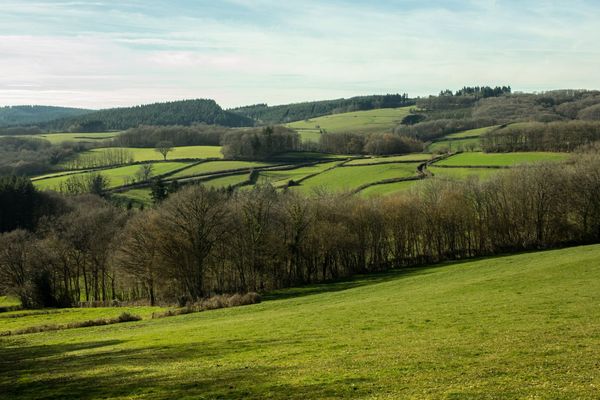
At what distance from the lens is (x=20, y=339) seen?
37.6m

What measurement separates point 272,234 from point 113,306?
68.3ft

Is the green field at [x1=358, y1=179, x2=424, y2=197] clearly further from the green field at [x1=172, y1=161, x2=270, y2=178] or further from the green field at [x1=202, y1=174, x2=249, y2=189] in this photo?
the green field at [x1=172, y1=161, x2=270, y2=178]

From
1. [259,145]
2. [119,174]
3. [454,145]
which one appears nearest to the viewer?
[119,174]

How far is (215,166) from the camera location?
142 meters

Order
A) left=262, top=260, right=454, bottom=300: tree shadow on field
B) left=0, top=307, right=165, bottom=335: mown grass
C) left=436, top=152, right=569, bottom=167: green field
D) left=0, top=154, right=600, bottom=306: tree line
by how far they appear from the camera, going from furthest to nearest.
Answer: left=436, top=152, right=569, bottom=167: green field < left=0, top=154, right=600, bottom=306: tree line < left=262, top=260, right=454, bottom=300: tree shadow on field < left=0, top=307, right=165, bottom=335: mown grass

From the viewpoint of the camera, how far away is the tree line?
201 ft

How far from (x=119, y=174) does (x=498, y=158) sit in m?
97.8

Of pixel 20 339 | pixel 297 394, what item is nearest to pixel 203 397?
pixel 297 394

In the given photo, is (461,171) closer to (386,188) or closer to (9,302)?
(386,188)

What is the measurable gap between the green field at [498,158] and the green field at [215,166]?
51.8 meters

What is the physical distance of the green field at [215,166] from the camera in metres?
136

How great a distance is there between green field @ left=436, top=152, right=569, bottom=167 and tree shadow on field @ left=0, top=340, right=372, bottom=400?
9776cm

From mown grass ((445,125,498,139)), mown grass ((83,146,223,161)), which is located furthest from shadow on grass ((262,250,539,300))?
mown grass ((445,125,498,139))

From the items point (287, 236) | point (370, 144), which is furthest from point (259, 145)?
point (287, 236)
